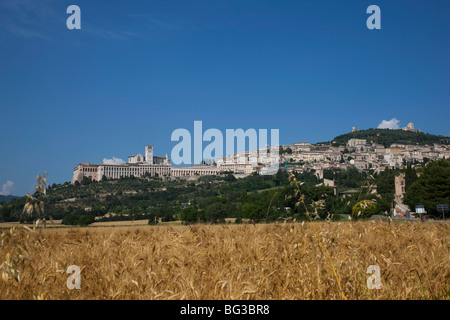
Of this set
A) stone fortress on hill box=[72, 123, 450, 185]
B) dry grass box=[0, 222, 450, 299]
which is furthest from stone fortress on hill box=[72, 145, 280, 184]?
dry grass box=[0, 222, 450, 299]

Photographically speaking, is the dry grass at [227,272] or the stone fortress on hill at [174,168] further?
the stone fortress on hill at [174,168]

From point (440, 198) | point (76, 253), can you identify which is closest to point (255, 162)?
point (440, 198)

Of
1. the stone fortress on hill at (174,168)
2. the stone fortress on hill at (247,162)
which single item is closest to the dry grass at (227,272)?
the stone fortress on hill at (174,168)

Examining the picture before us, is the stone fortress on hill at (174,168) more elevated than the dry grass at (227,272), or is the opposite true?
the stone fortress on hill at (174,168)

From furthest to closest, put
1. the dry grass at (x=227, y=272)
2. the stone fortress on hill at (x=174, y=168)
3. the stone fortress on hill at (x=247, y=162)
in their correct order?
the stone fortress on hill at (x=247, y=162), the stone fortress on hill at (x=174, y=168), the dry grass at (x=227, y=272)

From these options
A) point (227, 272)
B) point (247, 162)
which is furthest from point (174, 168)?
point (227, 272)

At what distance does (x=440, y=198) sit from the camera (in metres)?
41.2

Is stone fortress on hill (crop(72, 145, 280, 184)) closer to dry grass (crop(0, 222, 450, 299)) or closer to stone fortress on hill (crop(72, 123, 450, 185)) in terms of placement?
stone fortress on hill (crop(72, 123, 450, 185))

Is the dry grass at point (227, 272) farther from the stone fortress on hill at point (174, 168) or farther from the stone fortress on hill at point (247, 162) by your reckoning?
the stone fortress on hill at point (247, 162)
